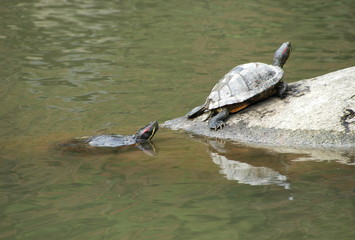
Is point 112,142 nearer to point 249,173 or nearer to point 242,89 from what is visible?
point 242,89

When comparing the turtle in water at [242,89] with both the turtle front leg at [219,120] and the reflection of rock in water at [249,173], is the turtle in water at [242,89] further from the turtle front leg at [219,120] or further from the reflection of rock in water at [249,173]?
the reflection of rock in water at [249,173]

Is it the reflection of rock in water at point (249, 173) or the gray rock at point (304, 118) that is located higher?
the gray rock at point (304, 118)

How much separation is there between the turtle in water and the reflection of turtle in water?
0.75 meters

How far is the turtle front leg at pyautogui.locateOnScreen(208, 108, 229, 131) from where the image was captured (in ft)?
21.0

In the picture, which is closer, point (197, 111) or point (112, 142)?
Answer: point (112, 142)

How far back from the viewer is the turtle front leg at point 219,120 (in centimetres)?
640

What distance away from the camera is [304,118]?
236 inches

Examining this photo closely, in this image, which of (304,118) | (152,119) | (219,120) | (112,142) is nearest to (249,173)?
(304,118)

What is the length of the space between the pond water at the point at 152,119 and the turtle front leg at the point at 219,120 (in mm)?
197

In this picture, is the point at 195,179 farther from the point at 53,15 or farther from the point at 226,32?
the point at 53,15

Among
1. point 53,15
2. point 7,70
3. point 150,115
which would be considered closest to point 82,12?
point 53,15

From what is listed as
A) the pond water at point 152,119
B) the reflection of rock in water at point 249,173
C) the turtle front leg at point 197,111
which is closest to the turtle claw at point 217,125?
the pond water at point 152,119

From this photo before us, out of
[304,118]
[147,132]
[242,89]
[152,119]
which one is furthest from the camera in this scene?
[152,119]

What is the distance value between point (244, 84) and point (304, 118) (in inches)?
31.7
